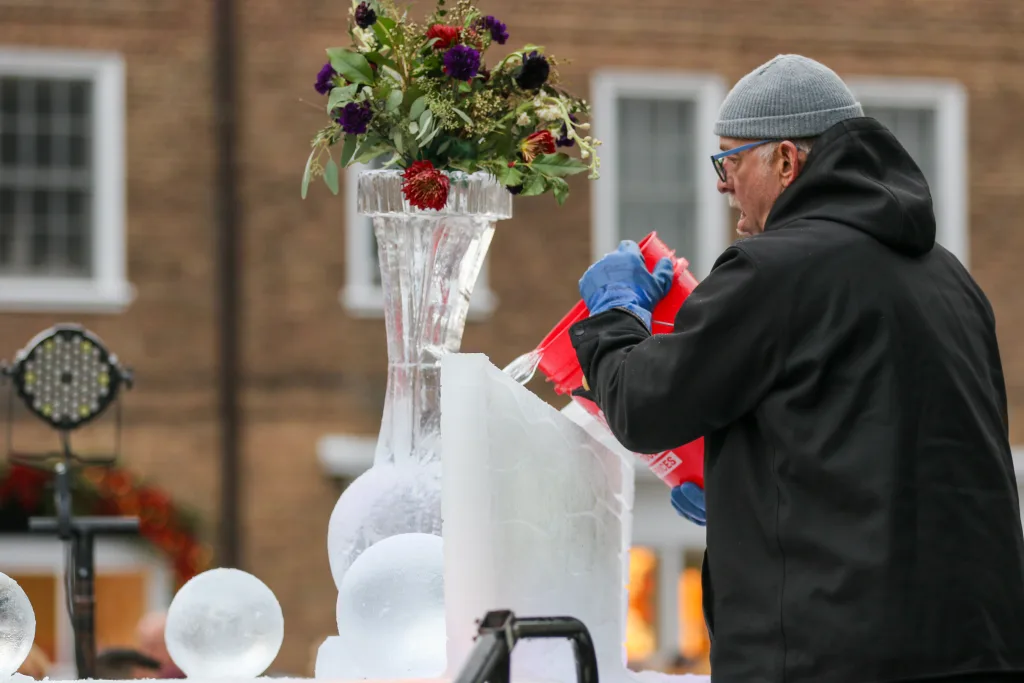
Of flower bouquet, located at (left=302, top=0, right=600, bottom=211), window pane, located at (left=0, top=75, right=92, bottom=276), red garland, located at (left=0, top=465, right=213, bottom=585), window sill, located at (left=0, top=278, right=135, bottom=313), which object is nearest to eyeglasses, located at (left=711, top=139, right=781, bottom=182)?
flower bouquet, located at (left=302, top=0, right=600, bottom=211)

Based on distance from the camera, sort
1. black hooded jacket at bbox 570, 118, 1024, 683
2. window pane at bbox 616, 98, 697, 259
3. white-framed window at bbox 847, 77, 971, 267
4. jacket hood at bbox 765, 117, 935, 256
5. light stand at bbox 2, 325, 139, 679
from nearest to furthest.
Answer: black hooded jacket at bbox 570, 118, 1024, 683 → jacket hood at bbox 765, 117, 935, 256 → light stand at bbox 2, 325, 139, 679 → window pane at bbox 616, 98, 697, 259 → white-framed window at bbox 847, 77, 971, 267

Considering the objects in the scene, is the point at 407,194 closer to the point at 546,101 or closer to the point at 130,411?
the point at 546,101

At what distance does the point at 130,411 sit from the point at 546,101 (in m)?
9.32

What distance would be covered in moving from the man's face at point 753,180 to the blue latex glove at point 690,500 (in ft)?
1.63

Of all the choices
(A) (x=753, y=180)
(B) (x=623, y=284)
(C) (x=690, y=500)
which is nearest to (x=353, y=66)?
(B) (x=623, y=284)

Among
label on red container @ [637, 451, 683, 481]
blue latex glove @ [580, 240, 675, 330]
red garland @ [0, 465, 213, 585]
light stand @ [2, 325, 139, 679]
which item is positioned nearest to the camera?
blue latex glove @ [580, 240, 675, 330]

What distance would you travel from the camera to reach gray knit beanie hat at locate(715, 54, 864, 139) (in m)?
2.46

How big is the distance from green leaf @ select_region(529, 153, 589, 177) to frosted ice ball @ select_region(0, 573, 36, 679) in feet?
3.63

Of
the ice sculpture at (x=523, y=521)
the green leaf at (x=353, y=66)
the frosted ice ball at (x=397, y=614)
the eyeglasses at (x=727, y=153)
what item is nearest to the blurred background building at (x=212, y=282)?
the green leaf at (x=353, y=66)

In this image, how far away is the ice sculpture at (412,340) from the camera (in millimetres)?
2938

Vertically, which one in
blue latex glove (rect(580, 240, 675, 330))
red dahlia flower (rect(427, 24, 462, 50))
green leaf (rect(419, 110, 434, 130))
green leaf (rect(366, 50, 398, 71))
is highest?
red dahlia flower (rect(427, 24, 462, 50))

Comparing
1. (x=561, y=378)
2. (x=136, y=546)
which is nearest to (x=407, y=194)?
(x=561, y=378)

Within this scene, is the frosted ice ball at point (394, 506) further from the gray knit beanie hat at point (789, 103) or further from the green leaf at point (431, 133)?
the gray knit beanie hat at point (789, 103)

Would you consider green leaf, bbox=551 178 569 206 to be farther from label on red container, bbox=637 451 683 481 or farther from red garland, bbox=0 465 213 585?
red garland, bbox=0 465 213 585
